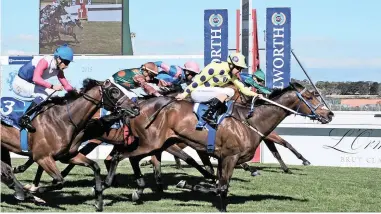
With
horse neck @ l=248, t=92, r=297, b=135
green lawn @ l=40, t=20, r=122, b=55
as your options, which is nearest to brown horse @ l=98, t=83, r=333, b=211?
horse neck @ l=248, t=92, r=297, b=135

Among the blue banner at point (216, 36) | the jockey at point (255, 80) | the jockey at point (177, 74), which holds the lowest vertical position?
the jockey at point (255, 80)

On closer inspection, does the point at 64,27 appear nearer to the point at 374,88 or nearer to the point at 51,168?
the point at 51,168

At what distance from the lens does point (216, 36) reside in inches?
704

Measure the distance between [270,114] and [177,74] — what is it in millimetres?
2286

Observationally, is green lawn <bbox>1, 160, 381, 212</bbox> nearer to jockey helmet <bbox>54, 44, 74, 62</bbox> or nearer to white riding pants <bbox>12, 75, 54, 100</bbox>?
white riding pants <bbox>12, 75, 54, 100</bbox>

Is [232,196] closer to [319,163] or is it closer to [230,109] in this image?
[230,109]

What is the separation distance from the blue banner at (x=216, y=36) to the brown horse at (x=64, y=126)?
9.62 m

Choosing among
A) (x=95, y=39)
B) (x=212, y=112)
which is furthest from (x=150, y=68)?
(x=95, y=39)

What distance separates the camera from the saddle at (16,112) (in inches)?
328

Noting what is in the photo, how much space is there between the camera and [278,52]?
1767 centimetres

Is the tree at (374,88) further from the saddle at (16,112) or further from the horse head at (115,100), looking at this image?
the saddle at (16,112)

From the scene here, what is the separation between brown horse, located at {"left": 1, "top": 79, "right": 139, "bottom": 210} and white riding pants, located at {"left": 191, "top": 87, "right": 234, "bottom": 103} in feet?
4.03

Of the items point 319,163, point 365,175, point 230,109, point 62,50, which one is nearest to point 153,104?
point 230,109

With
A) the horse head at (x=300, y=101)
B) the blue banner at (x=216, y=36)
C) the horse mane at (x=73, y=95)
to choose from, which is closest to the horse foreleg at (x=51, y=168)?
the horse mane at (x=73, y=95)
